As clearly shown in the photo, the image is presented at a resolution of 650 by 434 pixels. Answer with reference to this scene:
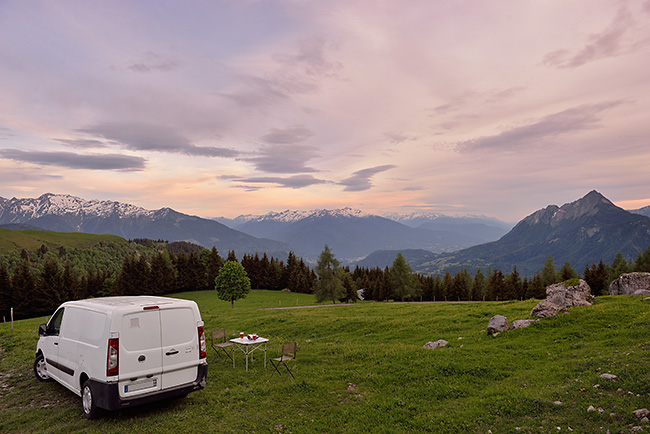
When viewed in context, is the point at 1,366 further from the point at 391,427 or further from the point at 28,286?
the point at 28,286

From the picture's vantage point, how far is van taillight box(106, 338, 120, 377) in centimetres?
984

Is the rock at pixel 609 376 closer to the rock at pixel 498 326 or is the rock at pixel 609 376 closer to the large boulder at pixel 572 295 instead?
the rock at pixel 498 326

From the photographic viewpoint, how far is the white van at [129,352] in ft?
32.8

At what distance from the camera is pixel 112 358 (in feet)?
32.5

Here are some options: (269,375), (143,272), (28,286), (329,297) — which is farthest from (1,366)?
(143,272)

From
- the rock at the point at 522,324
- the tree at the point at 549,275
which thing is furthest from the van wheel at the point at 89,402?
the tree at the point at 549,275

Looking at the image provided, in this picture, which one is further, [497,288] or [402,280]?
[497,288]

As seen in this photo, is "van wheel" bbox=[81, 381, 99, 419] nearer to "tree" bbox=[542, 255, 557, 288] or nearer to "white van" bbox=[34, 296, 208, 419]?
"white van" bbox=[34, 296, 208, 419]

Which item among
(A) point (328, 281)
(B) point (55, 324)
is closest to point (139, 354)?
(B) point (55, 324)

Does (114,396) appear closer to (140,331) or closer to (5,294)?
(140,331)

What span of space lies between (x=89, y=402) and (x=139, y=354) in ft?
8.26

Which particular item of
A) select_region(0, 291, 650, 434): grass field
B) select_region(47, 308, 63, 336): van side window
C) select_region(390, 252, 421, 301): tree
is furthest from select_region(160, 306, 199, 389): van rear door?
select_region(390, 252, 421, 301): tree

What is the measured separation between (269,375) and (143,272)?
3401 inches

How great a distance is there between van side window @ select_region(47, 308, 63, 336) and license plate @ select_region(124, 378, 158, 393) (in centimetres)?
517
